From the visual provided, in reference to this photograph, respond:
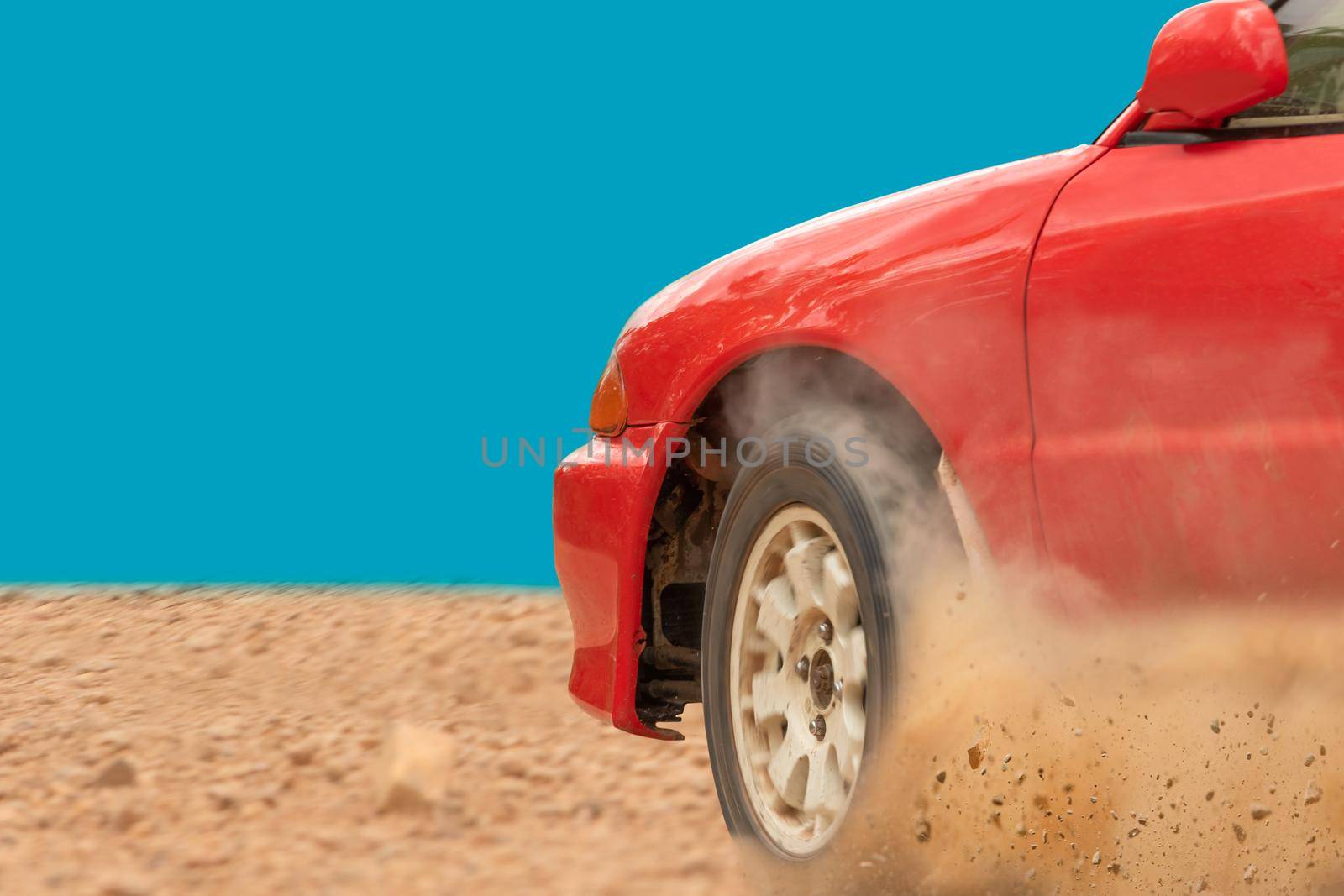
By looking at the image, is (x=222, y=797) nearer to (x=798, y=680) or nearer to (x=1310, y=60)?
(x=798, y=680)

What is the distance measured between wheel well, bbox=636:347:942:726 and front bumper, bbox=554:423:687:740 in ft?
0.17

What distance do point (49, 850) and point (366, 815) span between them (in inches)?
31.3

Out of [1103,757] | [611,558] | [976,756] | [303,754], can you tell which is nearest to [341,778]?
[303,754]

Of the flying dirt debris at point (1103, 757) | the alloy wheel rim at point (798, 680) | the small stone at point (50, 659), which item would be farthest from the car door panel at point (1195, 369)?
the small stone at point (50, 659)

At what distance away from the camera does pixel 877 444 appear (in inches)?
118

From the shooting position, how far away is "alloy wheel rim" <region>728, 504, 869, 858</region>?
3.01m

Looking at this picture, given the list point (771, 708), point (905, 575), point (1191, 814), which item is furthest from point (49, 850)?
point (1191, 814)

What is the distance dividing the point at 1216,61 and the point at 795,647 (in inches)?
56.2

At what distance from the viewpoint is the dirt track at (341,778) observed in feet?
11.8

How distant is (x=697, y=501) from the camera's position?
12.7 feet

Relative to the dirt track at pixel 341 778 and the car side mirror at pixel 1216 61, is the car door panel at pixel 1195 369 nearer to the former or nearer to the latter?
the car side mirror at pixel 1216 61

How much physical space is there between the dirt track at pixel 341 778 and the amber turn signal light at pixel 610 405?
1.01 metres

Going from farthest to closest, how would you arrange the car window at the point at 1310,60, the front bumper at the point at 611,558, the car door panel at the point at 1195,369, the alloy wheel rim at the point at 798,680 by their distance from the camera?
the front bumper at the point at 611,558, the alloy wheel rim at the point at 798,680, the car window at the point at 1310,60, the car door panel at the point at 1195,369

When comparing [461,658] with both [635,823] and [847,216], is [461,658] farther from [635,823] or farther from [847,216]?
[847,216]
